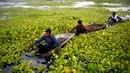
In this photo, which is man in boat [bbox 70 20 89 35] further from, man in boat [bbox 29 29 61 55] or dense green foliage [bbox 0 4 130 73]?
man in boat [bbox 29 29 61 55]

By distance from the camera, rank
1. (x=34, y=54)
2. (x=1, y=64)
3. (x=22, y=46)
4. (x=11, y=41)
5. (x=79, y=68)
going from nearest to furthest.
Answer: (x=79, y=68) < (x=1, y=64) < (x=34, y=54) < (x=22, y=46) < (x=11, y=41)

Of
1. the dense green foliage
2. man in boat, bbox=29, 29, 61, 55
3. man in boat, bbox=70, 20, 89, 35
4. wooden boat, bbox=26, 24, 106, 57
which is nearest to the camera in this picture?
the dense green foliage

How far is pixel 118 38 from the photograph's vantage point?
464 inches

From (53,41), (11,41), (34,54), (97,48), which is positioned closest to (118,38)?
(97,48)

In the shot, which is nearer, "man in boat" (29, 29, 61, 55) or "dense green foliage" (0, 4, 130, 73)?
"dense green foliage" (0, 4, 130, 73)

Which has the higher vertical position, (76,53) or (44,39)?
(44,39)

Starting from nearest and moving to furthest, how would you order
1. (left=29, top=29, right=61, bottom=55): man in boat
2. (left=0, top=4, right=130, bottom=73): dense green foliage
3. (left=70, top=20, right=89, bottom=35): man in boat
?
(left=0, top=4, right=130, bottom=73): dense green foliage < (left=29, top=29, right=61, bottom=55): man in boat < (left=70, top=20, right=89, bottom=35): man in boat

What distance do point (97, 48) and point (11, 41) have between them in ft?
15.5

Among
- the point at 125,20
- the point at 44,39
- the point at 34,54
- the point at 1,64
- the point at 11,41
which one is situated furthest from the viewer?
the point at 125,20

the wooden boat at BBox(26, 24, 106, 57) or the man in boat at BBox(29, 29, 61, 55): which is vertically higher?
the man in boat at BBox(29, 29, 61, 55)

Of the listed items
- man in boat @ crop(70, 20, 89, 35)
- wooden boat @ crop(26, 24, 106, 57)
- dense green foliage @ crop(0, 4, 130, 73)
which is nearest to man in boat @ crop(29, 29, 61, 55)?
wooden boat @ crop(26, 24, 106, 57)

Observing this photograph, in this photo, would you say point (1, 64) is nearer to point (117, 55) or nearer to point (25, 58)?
point (25, 58)

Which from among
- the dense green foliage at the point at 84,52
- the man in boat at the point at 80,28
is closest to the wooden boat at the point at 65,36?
the dense green foliage at the point at 84,52

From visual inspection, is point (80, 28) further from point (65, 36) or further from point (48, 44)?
point (48, 44)
